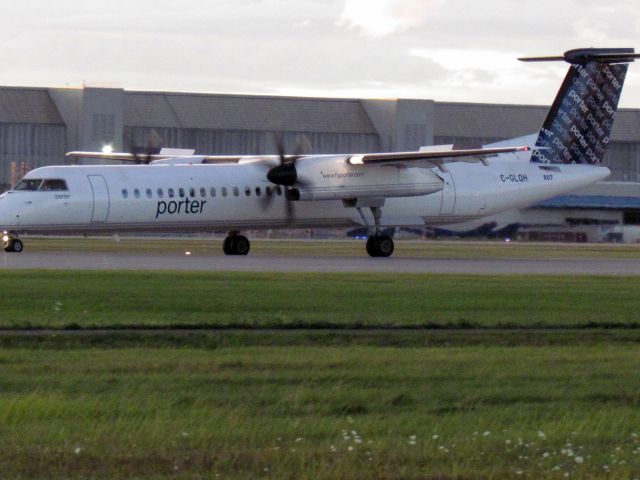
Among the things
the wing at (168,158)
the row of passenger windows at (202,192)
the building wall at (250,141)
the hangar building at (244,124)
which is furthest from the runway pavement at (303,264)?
the building wall at (250,141)

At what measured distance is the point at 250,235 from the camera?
62.3 metres

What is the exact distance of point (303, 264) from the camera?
32000mm

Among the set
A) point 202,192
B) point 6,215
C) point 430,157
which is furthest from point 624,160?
point 6,215

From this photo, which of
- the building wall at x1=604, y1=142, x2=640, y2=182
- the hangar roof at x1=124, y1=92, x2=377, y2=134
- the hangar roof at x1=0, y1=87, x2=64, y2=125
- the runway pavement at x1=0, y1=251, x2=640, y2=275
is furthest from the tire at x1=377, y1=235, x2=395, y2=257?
the building wall at x1=604, y1=142, x2=640, y2=182

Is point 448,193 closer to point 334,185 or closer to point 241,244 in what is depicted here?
point 334,185

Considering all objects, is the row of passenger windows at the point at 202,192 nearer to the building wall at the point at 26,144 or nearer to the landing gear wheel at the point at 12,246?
the landing gear wheel at the point at 12,246

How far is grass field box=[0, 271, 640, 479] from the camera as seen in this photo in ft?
28.1

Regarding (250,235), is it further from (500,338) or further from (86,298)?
(500,338)

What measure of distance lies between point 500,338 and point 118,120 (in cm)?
6057

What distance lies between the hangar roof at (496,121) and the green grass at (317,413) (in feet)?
232

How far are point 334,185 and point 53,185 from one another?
28.3ft

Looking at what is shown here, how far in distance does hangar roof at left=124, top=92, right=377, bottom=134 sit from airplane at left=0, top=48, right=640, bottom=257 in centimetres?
3605

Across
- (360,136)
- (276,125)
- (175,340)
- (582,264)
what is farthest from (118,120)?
(175,340)

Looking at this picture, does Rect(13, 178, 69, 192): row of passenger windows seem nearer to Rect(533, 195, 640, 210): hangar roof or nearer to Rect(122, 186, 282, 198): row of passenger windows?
Rect(122, 186, 282, 198): row of passenger windows
